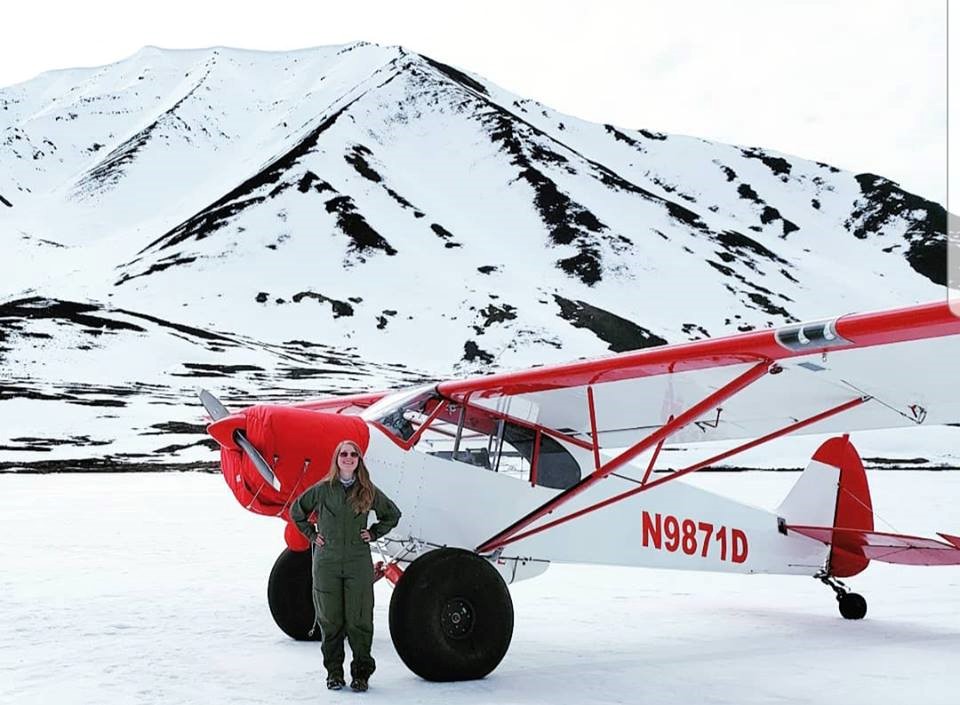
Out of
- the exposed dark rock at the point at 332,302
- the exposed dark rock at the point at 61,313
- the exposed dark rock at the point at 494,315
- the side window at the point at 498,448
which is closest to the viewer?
the side window at the point at 498,448

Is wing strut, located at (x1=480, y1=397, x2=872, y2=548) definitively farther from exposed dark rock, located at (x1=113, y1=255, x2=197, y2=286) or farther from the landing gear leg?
exposed dark rock, located at (x1=113, y1=255, x2=197, y2=286)

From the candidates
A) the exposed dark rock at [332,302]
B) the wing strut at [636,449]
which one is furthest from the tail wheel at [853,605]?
the exposed dark rock at [332,302]

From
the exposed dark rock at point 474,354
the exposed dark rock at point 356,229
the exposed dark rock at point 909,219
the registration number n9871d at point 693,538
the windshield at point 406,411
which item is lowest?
the registration number n9871d at point 693,538

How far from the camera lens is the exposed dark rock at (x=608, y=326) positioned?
271 feet

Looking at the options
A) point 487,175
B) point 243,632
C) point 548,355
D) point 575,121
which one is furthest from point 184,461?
point 575,121

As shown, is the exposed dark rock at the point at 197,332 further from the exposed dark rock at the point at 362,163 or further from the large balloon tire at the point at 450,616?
the large balloon tire at the point at 450,616

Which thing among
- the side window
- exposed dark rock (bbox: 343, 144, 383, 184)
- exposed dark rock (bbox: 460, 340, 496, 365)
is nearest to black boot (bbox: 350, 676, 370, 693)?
the side window

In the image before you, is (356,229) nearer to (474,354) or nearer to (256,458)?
(474,354)

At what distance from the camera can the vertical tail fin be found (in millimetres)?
8531

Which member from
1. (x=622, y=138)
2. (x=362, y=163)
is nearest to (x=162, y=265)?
(x=362, y=163)

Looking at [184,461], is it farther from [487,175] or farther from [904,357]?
[487,175]

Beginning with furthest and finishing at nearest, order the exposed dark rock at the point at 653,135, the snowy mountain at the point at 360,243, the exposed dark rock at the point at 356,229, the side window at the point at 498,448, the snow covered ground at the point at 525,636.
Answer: the exposed dark rock at the point at 653,135 → the exposed dark rock at the point at 356,229 → the snowy mountain at the point at 360,243 → the side window at the point at 498,448 → the snow covered ground at the point at 525,636

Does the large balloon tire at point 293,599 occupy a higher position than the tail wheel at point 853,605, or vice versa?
the large balloon tire at point 293,599

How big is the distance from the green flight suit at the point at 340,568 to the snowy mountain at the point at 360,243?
2370 cm
